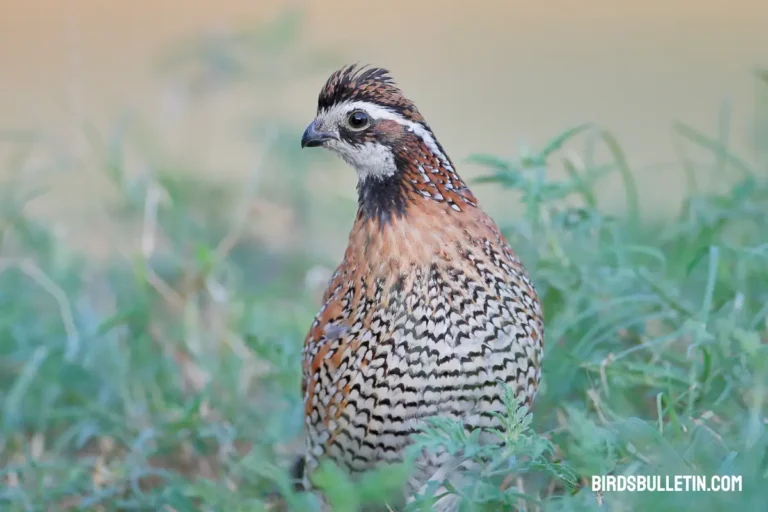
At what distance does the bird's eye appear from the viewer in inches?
148

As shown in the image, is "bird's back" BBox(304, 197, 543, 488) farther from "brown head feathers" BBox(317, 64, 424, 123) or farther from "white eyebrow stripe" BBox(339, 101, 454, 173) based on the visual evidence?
"brown head feathers" BBox(317, 64, 424, 123)

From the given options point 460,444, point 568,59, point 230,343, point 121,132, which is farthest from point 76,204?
point 568,59

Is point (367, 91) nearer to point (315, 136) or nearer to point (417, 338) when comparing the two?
point (315, 136)

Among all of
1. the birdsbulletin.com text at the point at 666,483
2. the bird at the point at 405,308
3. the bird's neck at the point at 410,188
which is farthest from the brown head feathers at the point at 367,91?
the birdsbulletin.com text at the point at 666,483

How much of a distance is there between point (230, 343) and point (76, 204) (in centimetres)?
194

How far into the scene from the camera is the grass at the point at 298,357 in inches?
134

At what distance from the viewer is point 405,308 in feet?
11.8

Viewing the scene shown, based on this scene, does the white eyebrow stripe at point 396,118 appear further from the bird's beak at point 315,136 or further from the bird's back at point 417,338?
the bird's back at point 417,338

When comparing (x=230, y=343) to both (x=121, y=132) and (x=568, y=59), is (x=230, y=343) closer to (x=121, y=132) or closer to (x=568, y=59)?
(x=121, y=132)

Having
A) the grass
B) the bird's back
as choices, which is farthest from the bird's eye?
the grass

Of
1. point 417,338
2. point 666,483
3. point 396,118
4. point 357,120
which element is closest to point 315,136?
point 357,120

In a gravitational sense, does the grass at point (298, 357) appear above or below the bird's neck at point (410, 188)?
below

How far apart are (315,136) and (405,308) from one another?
72 cm

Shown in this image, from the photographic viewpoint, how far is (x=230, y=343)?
5.21 metres
